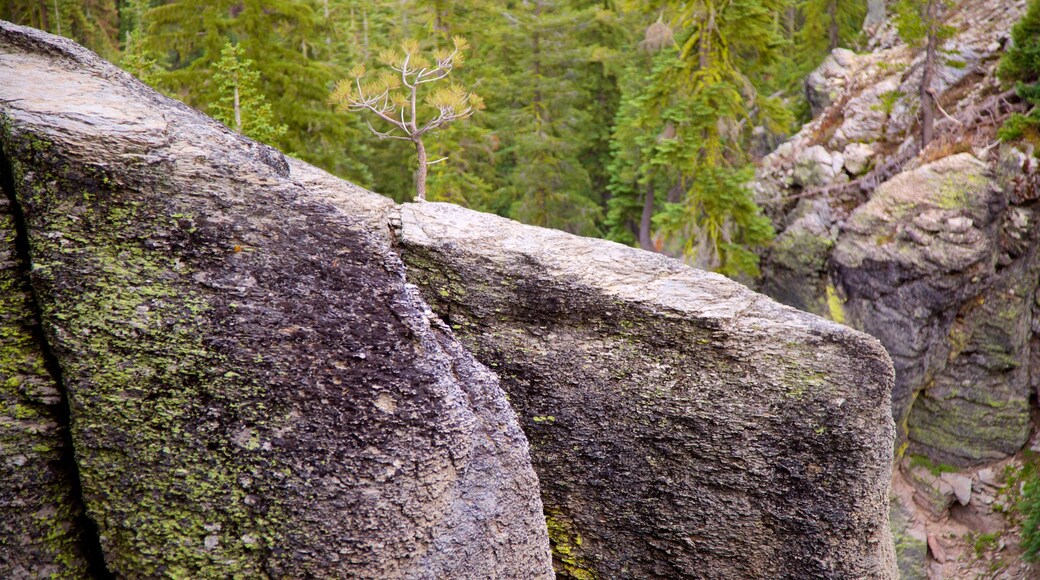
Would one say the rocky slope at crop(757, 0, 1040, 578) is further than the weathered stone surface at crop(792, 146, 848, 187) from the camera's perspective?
No

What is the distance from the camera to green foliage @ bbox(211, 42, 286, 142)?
16547 millimetres

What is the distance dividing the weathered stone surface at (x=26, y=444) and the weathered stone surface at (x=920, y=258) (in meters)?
19.5

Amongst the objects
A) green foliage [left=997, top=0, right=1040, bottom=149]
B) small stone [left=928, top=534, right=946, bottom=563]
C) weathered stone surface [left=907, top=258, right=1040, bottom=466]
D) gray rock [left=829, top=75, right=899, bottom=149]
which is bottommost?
small stone [left=928, top=534, right=946, bottom=563]

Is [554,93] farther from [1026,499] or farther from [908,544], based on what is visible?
[1026,499]

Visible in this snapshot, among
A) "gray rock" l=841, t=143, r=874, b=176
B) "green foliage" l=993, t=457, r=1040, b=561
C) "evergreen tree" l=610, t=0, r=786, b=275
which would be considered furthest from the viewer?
"gray rock" l=841, t=143, r=874, b=176

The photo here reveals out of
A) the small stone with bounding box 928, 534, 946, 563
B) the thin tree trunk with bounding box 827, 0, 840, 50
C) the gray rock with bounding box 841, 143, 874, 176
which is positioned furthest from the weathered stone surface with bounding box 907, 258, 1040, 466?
the thin tree trunk with bounding box 827, 0, 840, 50

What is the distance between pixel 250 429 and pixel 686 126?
18.0 m

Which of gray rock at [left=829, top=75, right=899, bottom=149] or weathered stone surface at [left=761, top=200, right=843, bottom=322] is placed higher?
gray rock at [left=829, top=75, right=899, bottom=149]

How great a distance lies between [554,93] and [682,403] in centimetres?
2299

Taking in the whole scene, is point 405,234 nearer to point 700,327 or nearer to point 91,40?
point 700,327

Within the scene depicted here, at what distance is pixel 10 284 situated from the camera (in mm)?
5551


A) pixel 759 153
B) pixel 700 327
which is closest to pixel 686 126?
pixel 759 153

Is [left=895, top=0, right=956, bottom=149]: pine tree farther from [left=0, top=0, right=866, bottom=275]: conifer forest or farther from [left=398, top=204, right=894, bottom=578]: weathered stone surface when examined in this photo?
[left=398, top=204, right=894, bottom=578]: weathered stone surface

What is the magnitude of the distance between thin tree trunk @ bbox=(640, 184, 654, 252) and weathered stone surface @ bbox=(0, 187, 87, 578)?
25.9 meters
